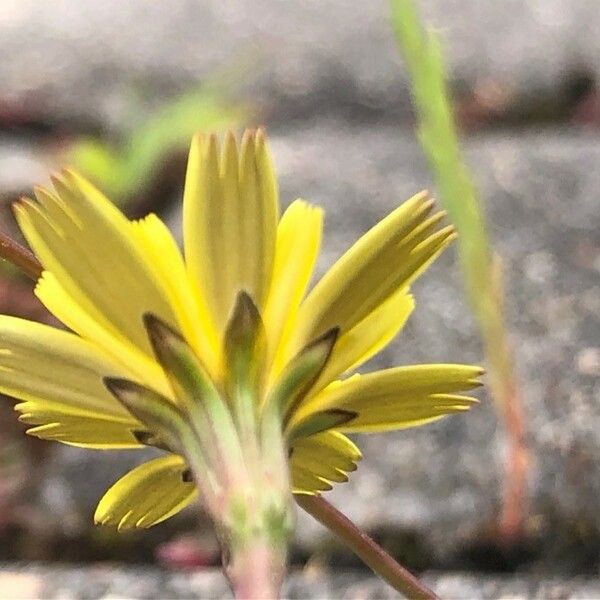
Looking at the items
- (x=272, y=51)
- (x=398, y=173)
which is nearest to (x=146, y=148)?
(x=398, y=173)

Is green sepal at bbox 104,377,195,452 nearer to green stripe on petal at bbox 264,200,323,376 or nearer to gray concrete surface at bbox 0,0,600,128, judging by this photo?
green stripe on petal at bbox 264,200,323,376

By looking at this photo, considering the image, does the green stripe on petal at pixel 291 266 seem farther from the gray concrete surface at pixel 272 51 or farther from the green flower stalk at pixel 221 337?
the gray concrete surface at pixel 272 51

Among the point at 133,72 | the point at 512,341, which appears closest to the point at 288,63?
the point at 133,72

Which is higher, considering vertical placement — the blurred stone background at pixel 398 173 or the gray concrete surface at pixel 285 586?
the blurred stone background at pixel 398 173

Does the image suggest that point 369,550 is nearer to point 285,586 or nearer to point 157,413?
point 157,413

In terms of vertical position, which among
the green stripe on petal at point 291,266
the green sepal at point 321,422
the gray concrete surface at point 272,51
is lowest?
the green sepal at point 321,422

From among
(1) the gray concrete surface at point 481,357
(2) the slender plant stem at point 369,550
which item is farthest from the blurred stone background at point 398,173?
(2) the slender plant stem at point 369,550

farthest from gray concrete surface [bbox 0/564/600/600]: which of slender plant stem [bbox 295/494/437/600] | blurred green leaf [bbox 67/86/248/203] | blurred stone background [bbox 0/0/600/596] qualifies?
blurred green leaf [bbox 67/86/248/203]
